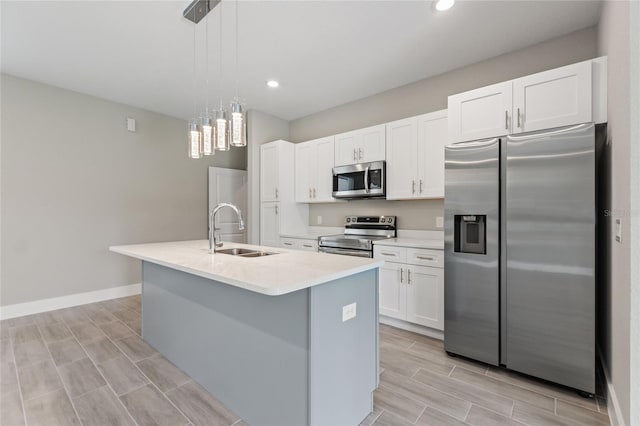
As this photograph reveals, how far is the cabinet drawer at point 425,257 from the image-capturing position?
8.92 ft

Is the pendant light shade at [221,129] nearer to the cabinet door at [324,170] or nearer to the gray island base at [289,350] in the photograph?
the gray island base at [289,350]

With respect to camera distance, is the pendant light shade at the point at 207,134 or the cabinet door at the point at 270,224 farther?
the cabinet door at the point at 270,224

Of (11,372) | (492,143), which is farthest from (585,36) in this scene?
(11,372)

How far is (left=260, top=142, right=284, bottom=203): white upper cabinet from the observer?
14.2ft

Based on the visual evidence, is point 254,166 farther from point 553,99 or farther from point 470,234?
point 553,99

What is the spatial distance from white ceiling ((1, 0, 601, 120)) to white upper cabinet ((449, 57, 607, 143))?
23.7 inches

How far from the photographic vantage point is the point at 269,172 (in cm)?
444

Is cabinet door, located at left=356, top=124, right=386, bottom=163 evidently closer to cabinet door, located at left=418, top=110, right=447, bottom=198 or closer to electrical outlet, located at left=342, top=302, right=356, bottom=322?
cabinet door, located at left=418, top=110, right=447, bottom=198

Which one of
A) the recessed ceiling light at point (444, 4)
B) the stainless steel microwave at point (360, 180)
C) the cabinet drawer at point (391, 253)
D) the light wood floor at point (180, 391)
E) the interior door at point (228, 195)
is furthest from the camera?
the interior door at point (228, 195)

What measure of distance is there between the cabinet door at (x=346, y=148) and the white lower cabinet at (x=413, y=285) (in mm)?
1287

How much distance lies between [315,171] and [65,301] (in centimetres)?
365

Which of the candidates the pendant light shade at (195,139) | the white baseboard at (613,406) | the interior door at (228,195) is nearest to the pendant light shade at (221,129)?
the pendant light shade at (195,139)

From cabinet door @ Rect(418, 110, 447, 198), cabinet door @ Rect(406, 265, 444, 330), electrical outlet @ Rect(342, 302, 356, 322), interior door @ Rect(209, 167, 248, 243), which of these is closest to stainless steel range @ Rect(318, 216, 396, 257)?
cabinet door @ Rect(406, 265, 444, 330)

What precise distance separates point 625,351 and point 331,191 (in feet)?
10.1
